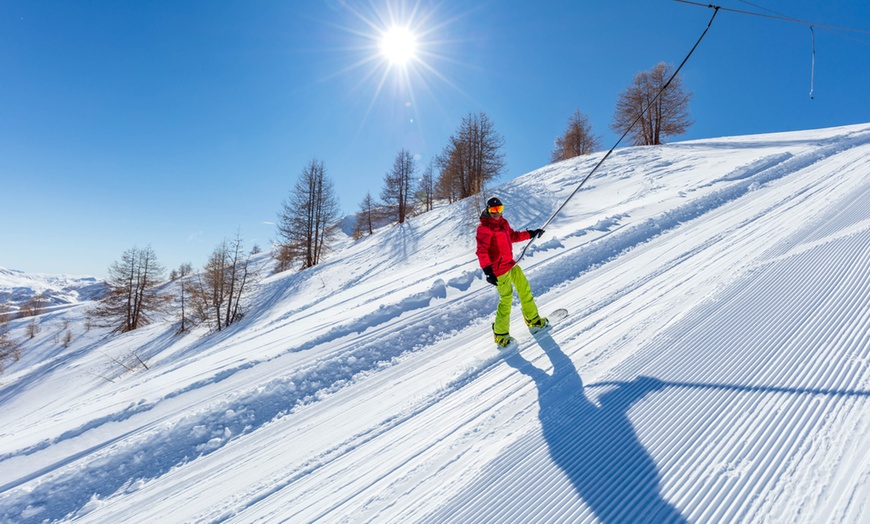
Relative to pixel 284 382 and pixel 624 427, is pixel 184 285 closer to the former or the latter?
pixel 284 382

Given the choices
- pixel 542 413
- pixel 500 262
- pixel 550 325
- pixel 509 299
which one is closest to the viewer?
pixel 542 413

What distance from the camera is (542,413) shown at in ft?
9.02

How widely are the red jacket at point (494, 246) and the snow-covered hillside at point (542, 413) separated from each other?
1.01m

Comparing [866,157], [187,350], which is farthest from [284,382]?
[866,157]

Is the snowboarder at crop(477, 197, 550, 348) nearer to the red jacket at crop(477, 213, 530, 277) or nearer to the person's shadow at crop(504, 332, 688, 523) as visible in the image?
the red jacket at crop(477, 213, 530, 277)

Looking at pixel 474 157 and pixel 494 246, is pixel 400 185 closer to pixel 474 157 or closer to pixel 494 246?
pixel 474 157

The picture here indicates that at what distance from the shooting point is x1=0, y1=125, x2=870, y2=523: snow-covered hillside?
184 cm

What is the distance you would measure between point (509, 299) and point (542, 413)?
166cm

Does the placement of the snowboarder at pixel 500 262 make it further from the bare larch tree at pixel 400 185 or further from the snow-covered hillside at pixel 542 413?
the bare larch tree at pixel 400 185

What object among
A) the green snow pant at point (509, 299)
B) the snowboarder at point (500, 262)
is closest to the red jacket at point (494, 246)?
the snowboarder at point (500, 262)

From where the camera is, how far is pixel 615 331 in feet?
12.5

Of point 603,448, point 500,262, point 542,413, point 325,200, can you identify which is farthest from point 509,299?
point 325,200

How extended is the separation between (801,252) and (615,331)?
126 inches

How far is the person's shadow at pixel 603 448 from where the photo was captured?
5.75 ft
